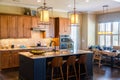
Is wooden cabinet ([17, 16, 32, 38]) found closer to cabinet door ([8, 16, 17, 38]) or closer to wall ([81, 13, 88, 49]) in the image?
cabinet door ([8, 16, 17, 38])

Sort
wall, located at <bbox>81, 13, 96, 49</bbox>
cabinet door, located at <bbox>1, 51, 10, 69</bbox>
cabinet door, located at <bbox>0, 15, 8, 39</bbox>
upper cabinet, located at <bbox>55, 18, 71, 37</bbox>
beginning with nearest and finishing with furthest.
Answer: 1. cabinet door, located at <bbox>1, 51, 10, 69</bbox>
2. cabinet door, located at <bbox>0, 15, 8, 39</bbox>
3. upper cabinet, located at <bbox>55, 18, 71, 37</bbox>
4. wall, located at <bbox>81, 13, 96, 49</bbox>

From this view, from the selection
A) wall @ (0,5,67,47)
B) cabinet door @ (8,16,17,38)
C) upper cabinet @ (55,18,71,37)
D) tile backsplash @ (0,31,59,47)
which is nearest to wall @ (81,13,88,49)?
upper cabinet @ (55,18,71,37)

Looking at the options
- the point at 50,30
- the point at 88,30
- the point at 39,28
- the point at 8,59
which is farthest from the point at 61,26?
the point at 8,59

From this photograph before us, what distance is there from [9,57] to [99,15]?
20.9ft

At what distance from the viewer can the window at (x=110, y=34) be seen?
363 inches

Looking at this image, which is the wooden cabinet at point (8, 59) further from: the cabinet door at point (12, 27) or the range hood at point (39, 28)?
the range hood at point (39, 28)

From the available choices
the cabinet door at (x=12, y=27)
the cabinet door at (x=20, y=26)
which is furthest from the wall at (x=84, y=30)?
the cabinet door at (x=12, y=27)

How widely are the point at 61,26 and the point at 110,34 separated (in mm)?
3116

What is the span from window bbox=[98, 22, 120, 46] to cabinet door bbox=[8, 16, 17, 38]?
503 centimetres

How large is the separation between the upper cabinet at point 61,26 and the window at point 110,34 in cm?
217

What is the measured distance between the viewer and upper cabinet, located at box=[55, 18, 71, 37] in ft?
28.7

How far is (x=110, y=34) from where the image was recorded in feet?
30.7

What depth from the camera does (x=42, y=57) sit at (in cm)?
473

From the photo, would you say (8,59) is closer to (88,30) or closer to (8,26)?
(8,26)
